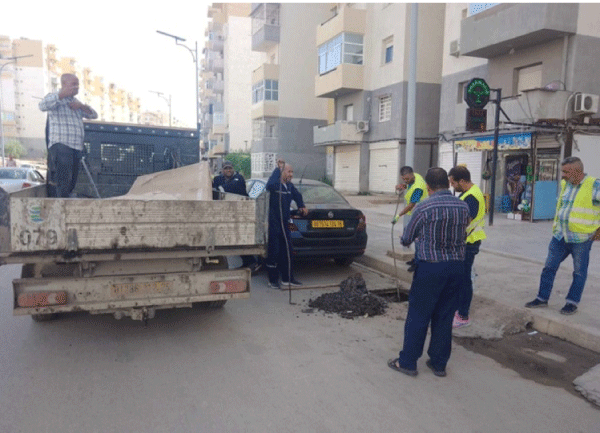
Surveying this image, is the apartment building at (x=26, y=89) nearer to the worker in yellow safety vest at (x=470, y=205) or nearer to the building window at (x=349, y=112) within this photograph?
the building window at (x=349, y=112)

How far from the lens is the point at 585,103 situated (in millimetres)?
13375

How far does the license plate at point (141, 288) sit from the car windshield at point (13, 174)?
14.9 m

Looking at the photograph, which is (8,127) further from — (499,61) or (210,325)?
(210,325)

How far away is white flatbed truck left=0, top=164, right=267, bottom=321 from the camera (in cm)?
355

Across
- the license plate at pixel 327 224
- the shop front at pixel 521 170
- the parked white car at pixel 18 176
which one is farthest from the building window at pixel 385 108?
the license plate at pixel 327 224

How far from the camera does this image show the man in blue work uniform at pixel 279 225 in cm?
636

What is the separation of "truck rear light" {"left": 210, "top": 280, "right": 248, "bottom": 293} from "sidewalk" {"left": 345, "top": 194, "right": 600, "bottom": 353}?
280 centimetres

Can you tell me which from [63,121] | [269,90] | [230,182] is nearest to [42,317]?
[63,121]

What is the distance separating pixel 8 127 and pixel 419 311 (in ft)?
332

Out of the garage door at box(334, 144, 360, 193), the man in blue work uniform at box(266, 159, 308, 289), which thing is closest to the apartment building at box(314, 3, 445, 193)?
the garage door at box(334, 144, 360, 193)

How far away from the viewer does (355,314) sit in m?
5.34

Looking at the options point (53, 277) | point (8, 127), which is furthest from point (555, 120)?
point (8, 127)

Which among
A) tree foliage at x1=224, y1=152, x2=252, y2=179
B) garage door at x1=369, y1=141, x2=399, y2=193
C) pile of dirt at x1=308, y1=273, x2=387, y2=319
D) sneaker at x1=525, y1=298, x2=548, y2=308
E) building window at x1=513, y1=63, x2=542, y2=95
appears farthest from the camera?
tree foliage at x1=224, y1=152, x2=252, y2=179

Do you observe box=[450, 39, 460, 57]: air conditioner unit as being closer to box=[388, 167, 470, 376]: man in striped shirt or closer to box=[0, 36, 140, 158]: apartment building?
box=[388, 167, 470, 376]: man in striped shirt
